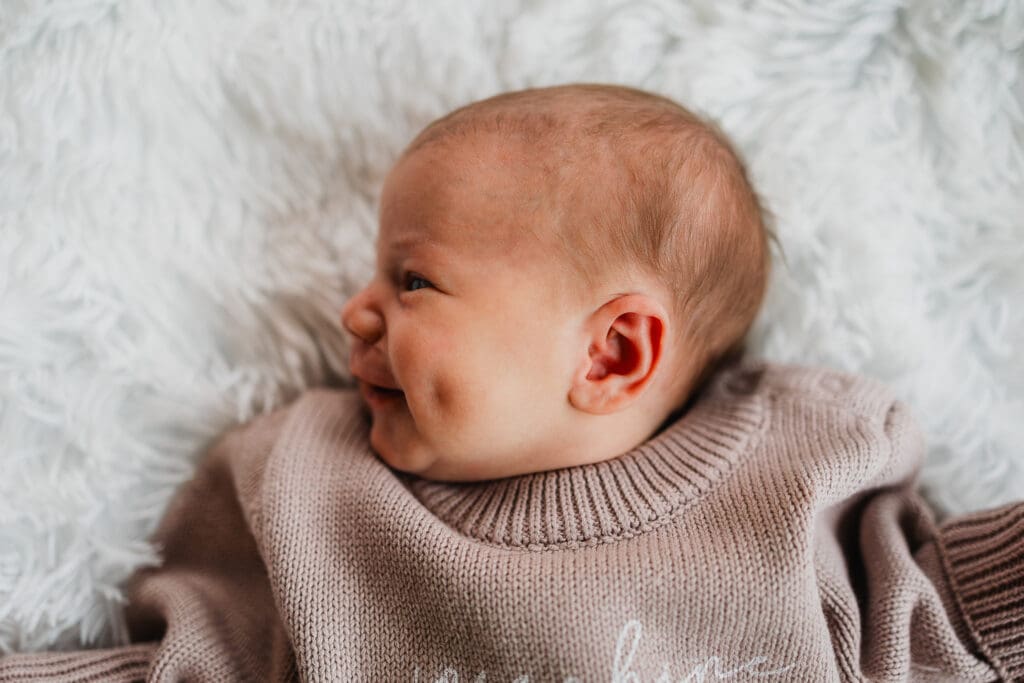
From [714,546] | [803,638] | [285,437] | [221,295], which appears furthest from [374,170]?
[803,638]

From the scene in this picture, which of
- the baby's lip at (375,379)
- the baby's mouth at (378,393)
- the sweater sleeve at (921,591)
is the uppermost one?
the baby's lip at (375,379)

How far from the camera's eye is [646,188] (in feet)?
2.87

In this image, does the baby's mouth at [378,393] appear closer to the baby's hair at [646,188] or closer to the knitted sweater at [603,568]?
the knitted sweater at [603,568]

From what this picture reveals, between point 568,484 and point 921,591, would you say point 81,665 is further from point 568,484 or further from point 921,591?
point 921,591

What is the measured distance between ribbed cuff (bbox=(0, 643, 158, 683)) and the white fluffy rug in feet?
0.20

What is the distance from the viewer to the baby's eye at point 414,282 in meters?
0.91

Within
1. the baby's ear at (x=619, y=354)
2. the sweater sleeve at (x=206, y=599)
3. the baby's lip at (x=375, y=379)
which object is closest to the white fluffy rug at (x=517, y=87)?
the sweater sleeve at (x=206, y=599)

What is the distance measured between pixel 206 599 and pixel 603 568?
1.40ft

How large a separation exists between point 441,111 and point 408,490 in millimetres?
443

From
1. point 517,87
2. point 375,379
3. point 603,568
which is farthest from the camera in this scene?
point 517,87

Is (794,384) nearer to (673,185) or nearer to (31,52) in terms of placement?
(673,185)

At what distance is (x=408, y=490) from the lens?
3.19 feet

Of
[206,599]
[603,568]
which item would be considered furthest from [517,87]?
[206,599]

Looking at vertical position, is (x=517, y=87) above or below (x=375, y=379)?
above
